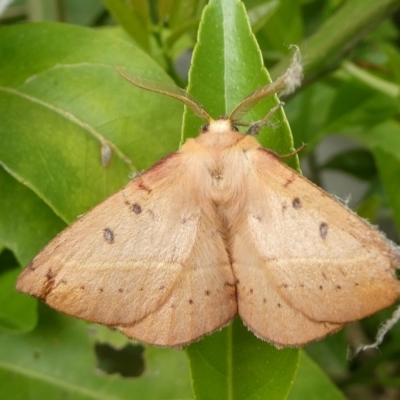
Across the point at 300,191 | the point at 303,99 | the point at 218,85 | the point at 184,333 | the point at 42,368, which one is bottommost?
the point at 42,368

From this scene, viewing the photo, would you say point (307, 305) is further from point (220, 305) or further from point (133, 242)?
point (133, 242)

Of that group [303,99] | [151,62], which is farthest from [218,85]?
[303,99]

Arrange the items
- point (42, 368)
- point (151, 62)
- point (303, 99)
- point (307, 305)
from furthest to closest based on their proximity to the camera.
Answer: point (303, 99)
point (42, 368)
point (151, 62)
point (307, 305)

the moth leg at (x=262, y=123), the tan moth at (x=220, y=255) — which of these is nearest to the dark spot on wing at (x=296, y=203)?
the tan moth at (x=220, y=255)

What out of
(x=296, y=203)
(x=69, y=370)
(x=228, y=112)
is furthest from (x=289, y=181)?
(x=69, y=370)

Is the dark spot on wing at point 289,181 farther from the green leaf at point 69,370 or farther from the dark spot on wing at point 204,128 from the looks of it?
the green leaf at point 69,370

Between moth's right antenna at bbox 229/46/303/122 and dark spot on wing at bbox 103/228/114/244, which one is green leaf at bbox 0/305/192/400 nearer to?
dark spot on wing at bbox 103/228/114/244
